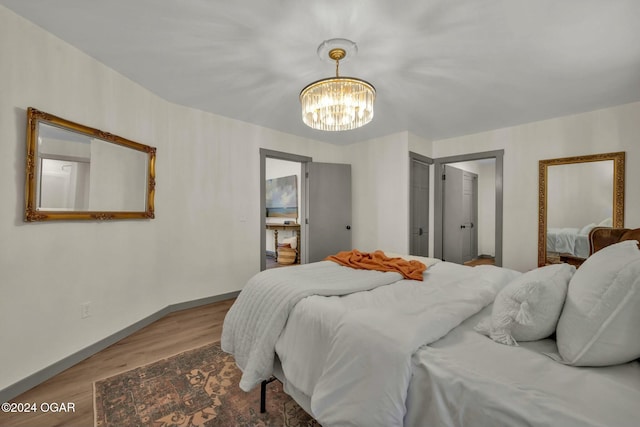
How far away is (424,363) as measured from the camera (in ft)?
3.33

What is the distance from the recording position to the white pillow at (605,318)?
89 cm

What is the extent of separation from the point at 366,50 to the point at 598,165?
10.7 feet

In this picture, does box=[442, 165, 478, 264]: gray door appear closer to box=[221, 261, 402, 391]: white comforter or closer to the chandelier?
the chandelier

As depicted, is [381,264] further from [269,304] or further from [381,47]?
[381,47]

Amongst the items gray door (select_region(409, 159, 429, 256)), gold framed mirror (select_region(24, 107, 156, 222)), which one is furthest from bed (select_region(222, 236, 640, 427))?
gray door (select_region(409, 159, 429, 256))

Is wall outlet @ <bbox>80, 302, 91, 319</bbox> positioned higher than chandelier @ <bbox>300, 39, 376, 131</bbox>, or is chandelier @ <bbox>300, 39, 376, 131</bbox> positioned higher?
chandelier @ <bbox>300, 39, 376, 131</bbox>

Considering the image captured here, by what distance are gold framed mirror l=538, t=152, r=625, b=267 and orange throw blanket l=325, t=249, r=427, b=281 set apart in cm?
239

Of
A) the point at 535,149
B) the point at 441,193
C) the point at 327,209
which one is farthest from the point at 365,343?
the point at 441,193

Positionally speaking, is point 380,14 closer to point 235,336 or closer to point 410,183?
point 235,336

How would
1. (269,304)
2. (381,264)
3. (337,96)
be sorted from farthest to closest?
(381,264) → (337,96) → (269,304)

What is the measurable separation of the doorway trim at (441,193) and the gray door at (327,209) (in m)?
1.49

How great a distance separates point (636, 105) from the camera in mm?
3018

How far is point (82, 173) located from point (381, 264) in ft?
8.41

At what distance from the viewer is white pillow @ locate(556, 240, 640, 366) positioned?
89cm
